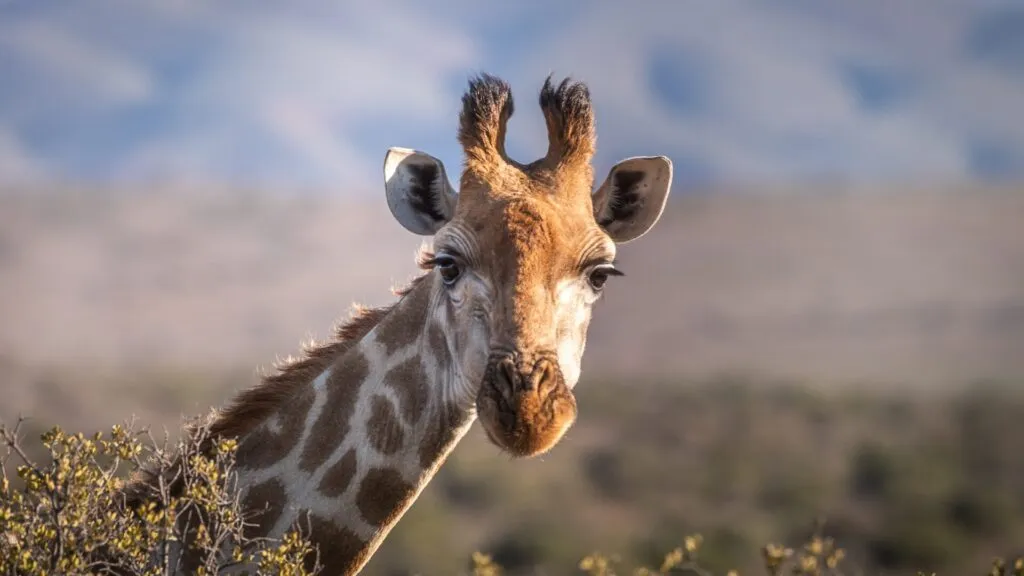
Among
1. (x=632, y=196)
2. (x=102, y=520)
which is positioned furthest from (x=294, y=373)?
(x=632, y=196)

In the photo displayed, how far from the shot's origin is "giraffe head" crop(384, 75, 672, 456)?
5.64 m

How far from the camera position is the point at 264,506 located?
652 centimetres

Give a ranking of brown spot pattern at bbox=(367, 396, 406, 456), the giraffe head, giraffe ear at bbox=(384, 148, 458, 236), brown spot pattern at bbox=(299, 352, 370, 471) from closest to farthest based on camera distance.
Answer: the giraffe head, brown spot pattern at bbox=(367, 396, 406, 456), brown spot pattern at bbox=(299, 352, 370, 471), giraffe ear at bbox=(384, 148, 458, 236)

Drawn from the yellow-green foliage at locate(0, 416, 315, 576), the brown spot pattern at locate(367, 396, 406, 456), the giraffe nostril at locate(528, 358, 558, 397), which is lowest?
the yellow-green foliage at locate(0, 416, 315, 576)

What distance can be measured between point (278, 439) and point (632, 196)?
2865mm

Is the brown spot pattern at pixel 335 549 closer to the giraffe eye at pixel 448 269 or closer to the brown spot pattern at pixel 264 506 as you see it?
the brown spot pattern at pixel 264 506

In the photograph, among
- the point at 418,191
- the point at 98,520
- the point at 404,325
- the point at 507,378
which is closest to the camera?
the point at 507,378

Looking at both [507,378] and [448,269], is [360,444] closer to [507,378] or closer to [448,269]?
[448,269]

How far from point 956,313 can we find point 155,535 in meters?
104

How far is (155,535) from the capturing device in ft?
18.6

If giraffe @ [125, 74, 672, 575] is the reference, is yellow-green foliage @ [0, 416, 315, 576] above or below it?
below

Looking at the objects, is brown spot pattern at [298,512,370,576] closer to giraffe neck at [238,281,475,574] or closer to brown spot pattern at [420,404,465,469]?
giraffe neck at [238,281,475,574]

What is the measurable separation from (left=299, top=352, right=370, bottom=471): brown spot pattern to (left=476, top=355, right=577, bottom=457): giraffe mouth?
1.32 meters

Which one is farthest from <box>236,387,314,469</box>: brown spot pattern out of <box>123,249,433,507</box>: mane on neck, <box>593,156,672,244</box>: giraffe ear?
<box>593,156,672,244</box>: giraffe ear
